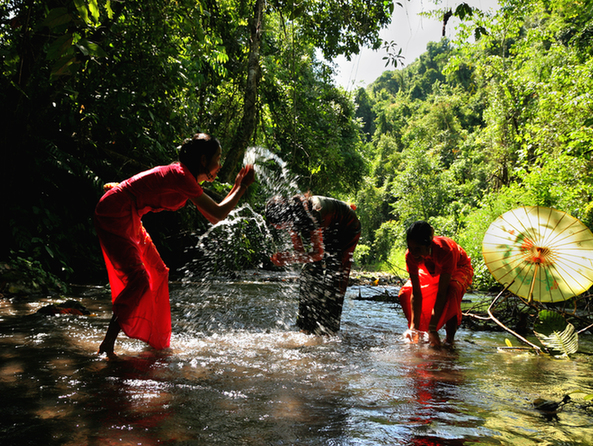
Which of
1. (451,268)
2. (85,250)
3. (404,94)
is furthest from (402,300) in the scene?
(404,94)

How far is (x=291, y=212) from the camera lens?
4270 mm

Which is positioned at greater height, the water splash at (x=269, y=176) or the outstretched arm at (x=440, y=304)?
the water splash at (x=269, y=176)

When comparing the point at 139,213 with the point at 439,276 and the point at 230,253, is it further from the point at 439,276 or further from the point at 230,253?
the point at 230,253

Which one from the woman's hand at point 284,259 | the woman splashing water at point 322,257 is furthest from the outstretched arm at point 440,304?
the woman's hand at point 284,259

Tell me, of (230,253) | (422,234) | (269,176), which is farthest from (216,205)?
(230,253)

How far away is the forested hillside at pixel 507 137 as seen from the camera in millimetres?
9562

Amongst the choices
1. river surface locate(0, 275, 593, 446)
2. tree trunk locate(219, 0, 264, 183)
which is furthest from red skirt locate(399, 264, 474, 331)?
tree trunk locate(219, 0, 264, 183)

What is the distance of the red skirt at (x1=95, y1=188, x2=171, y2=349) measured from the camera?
9.50 feet

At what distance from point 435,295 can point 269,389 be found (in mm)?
2960

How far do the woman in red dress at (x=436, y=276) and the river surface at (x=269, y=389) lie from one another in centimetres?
30

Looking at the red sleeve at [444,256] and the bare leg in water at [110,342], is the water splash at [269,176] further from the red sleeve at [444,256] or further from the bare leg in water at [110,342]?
the bare leg in water at [110,342]

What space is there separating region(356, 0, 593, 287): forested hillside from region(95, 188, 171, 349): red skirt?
347cm

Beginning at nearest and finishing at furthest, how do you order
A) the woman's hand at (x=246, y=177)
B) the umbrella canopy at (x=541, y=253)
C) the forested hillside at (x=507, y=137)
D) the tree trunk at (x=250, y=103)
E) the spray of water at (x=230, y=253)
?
the woman's hand at (x=246, y=177) → the umbrella canopy at (x=541, y=253) → the spray of water at (x=230, y=253) → the tree trunk at (x=250, y=103) → the forested hillside at (x=507, y=137)

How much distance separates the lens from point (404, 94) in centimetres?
8969
